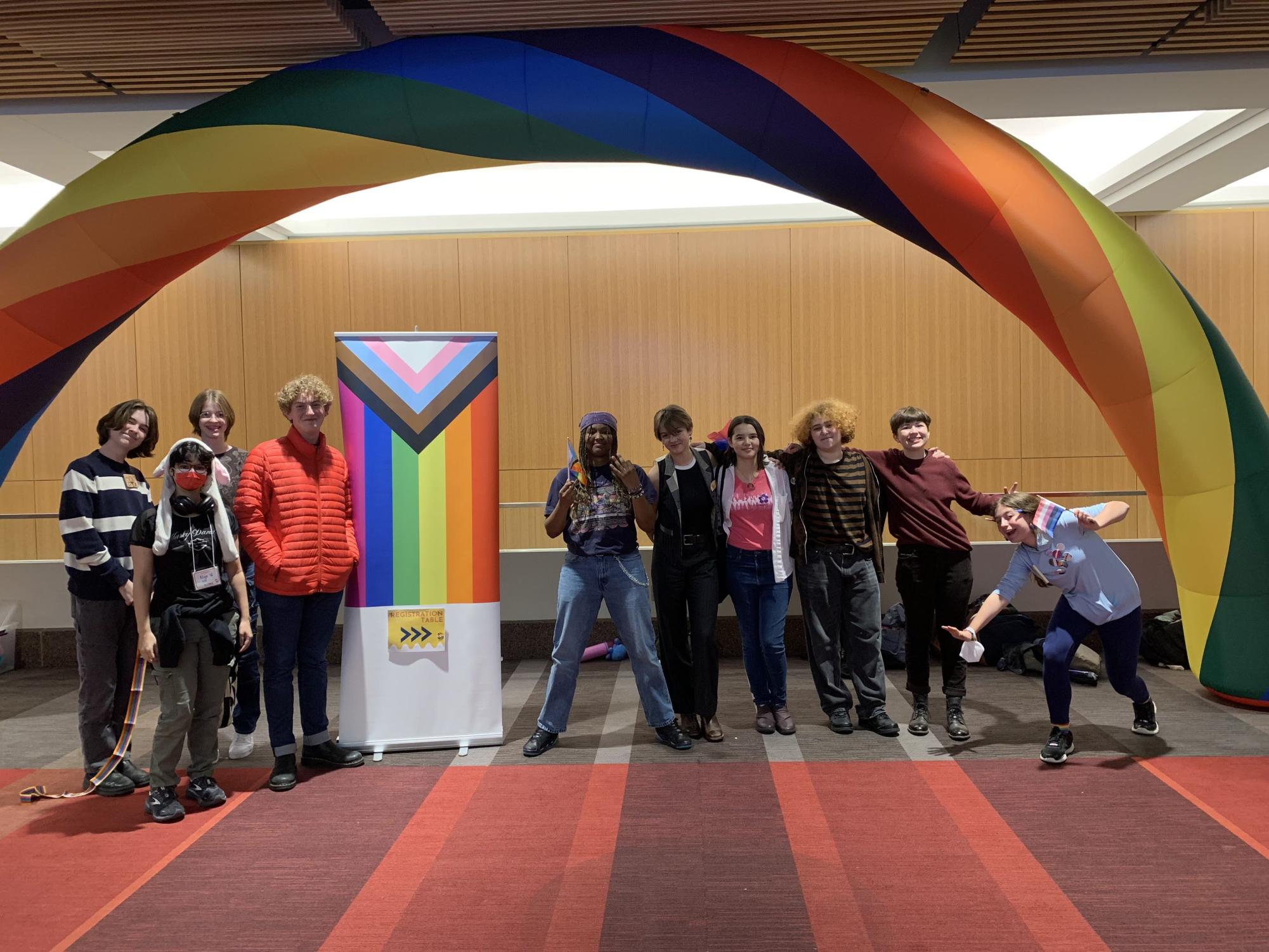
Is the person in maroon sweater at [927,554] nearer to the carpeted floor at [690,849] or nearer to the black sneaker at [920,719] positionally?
the black sneaker at [920,719]

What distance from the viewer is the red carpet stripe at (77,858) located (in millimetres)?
2664

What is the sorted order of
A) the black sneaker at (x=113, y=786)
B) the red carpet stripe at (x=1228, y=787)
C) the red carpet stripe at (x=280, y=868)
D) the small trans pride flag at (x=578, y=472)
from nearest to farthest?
the red carpet stripe at (x=280, y=868) → the red carpet stripe at (x=1228, y=787) → the black sneaker at (x=113, y=786) → the small trans pride flag at (x=578, y=472)

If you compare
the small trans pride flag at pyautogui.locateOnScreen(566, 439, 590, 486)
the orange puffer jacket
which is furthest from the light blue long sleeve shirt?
the orange puffer jacket

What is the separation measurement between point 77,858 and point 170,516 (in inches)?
45.6

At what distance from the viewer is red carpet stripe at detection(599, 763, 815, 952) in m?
2.51

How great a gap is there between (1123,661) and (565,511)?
2.43m

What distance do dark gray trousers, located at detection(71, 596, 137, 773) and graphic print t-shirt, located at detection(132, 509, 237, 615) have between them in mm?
398

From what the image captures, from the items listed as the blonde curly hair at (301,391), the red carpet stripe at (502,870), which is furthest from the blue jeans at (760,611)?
the blonde curly hair at (301,391)

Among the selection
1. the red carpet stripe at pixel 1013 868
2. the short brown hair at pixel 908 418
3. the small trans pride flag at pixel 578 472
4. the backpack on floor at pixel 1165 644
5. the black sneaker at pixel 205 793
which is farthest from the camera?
the backpack on floor at pixel 1165 644

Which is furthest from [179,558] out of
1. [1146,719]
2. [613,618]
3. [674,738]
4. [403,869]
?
[1146,719]

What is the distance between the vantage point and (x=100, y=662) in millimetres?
3688

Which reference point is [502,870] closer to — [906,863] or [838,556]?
[906,863]

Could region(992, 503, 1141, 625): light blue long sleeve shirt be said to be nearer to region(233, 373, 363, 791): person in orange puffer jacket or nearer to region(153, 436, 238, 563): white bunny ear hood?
region(233, 373, 363, 791): person in orange puffer jacket

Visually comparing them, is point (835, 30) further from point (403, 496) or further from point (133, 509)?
point (133, 509)
